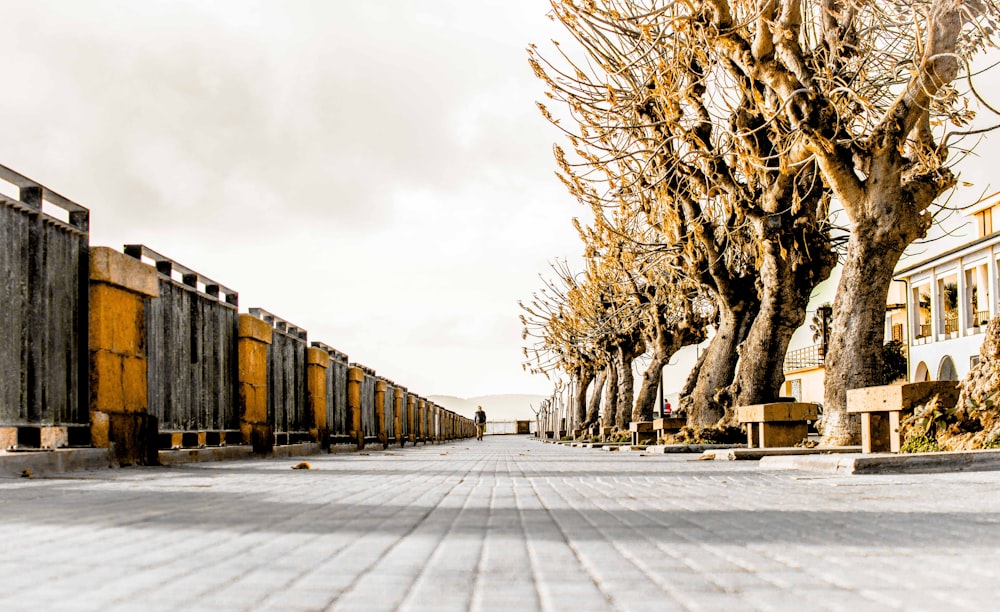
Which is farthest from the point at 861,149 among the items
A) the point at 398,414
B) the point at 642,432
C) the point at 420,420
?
the point at 420,420

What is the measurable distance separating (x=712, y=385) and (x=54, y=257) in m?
12.1

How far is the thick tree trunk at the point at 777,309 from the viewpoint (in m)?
14.4

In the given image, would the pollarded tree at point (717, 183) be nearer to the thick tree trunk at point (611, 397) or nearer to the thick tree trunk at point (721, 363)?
the thick tree trunk at point (721, 363)

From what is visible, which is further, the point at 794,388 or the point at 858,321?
the point at 794,388

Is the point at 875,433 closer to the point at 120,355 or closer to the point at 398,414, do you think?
the point at 120,355

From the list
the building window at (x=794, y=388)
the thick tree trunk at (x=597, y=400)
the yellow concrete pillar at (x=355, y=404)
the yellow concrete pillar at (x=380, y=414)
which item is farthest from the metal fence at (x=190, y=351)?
the building window at (x=794, y=388)

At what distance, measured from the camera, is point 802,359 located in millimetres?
71000

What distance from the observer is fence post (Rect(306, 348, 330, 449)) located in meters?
20.2

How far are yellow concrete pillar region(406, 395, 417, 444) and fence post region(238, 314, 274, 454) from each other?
90.8ft

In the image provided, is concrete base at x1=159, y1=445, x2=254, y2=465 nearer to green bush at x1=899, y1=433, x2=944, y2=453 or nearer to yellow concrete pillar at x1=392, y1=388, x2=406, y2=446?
green bush at x1=899, y1=433, x2=944, y2=453

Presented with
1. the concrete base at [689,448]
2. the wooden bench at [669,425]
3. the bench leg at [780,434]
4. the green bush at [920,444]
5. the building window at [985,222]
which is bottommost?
the concrete base at [689,448]

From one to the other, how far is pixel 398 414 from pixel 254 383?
79.2ft

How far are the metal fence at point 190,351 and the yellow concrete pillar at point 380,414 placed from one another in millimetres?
17352

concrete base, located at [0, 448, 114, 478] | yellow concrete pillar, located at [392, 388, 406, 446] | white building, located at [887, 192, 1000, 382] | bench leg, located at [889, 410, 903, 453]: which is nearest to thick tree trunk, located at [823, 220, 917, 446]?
bench leg, located at [889, 410, 903, 453]
